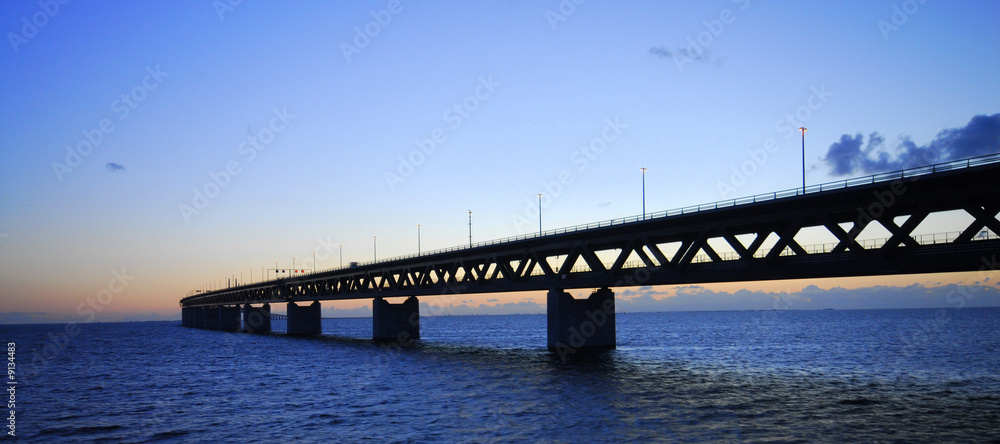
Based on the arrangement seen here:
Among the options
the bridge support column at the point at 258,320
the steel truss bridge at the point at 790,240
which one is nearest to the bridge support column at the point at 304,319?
the bridge support column at the point at 258,320

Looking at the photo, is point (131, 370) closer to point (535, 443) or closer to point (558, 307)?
point (558, 307)

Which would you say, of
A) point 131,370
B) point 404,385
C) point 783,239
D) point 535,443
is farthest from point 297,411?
point 131,370

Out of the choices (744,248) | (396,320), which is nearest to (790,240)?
(744,248)

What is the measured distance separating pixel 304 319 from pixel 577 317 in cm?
8975

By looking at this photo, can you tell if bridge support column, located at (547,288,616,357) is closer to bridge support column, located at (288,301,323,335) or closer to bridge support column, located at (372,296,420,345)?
bridge support column, located at (372,296,420,345)

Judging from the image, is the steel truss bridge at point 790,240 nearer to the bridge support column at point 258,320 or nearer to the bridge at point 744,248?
the bridge at point 744,248

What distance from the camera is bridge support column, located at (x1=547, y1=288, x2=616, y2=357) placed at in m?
71.3

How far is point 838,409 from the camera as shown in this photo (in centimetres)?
3353

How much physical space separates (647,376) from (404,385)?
17.3 m

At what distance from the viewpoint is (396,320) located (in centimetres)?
10806

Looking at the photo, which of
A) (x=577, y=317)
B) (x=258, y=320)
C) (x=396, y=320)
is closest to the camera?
(x=577, y=317)

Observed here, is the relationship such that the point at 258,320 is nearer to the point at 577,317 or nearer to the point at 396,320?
the point at 396,320

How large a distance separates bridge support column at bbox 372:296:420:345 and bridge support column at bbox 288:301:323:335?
42.2 metres

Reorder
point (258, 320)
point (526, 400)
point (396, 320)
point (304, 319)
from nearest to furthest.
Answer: point (526, 400), point (396, 320), point (304, 319), point (258, 320)
